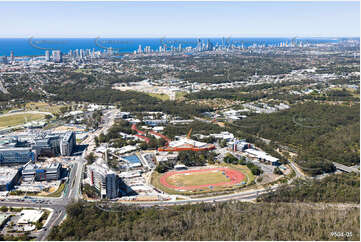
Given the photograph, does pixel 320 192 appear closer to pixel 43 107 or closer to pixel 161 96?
pixel 161 96

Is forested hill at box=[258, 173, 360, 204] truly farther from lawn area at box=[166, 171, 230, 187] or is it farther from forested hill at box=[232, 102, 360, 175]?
lawn area at box=[166, 171, 230, 187]

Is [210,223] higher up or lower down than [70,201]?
higher up

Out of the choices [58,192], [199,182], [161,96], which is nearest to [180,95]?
[161,96]

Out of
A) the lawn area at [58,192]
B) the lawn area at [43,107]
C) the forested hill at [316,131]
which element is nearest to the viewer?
the lawn area at [58,192]

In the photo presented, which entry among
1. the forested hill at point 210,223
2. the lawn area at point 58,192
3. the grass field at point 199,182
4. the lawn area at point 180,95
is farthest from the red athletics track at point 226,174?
the lawn area at point 180,95

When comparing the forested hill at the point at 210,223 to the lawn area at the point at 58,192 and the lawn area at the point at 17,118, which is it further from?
the lawn area at the point at 17,118

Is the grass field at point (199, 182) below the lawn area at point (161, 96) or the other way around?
below
